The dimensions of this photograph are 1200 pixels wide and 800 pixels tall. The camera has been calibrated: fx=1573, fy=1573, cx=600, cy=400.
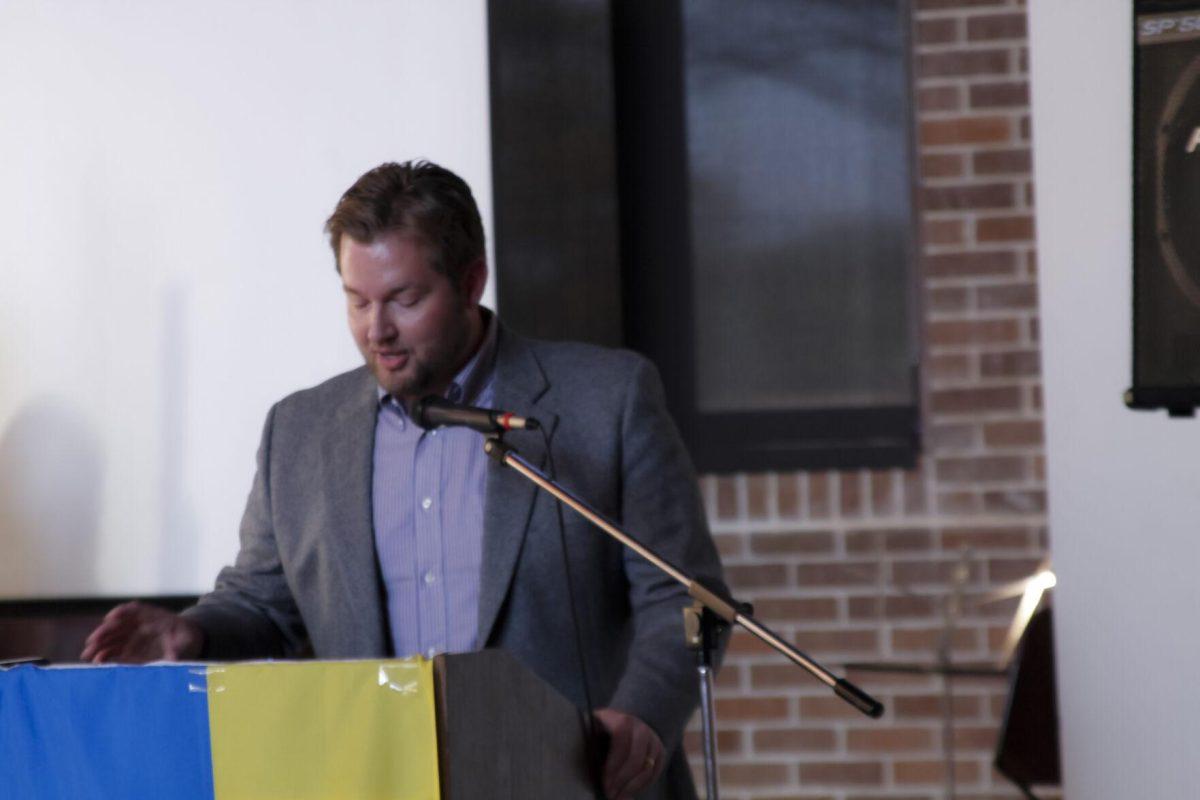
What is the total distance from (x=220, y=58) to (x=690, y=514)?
1.45 m

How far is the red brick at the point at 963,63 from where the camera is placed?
11.6 ft

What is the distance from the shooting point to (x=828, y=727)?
3564mm

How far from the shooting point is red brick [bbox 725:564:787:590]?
3.57 metres

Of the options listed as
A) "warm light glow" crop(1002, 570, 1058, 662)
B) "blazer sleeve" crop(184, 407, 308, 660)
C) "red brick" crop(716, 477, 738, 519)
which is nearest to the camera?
"blazer sleeve" crop(184, 407, 308, 660)

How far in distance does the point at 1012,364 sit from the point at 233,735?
8.16ft

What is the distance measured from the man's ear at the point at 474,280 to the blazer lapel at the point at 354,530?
0.65ft

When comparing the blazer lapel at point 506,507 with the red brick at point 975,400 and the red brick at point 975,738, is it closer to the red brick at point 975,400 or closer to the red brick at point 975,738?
the red brick at point 975,400

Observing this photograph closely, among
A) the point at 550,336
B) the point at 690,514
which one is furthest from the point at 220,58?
the point at 690,514

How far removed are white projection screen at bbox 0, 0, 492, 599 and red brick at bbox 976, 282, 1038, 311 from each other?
1.24 metres

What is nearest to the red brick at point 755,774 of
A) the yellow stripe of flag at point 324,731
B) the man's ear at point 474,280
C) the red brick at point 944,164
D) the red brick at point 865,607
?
the red brick at point 865,607

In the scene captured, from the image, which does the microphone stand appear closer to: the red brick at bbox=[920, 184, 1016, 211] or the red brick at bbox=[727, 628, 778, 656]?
the red brick at bbox=[727, 628, 778, 656]

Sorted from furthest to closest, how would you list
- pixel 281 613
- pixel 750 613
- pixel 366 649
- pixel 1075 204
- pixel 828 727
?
pixel 828 727
pixel 1075 204
pixel 281 613
pixel 366 649
pixel 750 613

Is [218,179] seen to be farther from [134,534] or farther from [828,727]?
[828,727]

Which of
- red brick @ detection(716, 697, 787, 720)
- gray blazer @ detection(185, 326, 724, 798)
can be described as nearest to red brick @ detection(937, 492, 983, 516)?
red brick @ detection(716, 697, 787, 720)
